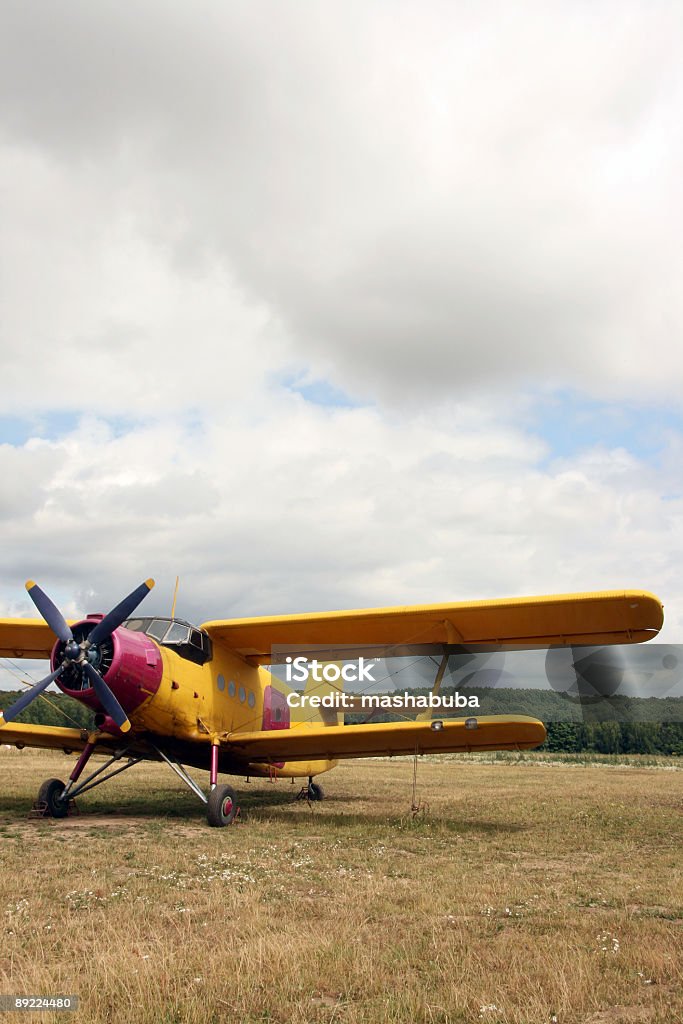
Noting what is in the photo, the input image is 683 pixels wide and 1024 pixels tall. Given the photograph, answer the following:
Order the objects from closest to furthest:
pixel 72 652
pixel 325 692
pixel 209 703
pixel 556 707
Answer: pixel 72 652, pixel 209 703, pixel 325 692, pixel 556 707

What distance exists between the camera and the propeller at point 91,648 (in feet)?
34.4

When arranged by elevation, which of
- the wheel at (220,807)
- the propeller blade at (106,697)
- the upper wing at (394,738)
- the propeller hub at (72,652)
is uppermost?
the propeller hub at (72,652)

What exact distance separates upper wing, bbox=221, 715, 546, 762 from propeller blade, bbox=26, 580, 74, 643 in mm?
3725

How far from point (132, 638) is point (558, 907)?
7130mm

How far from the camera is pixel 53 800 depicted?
11977mm

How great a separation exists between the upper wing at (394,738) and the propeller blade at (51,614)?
3725 mm

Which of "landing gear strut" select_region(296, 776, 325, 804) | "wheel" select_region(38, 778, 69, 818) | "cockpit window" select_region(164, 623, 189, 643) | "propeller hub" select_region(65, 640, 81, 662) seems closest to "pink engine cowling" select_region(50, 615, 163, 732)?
"propeller hub" select_region(65, 640, 81, 662)

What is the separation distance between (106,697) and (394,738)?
486 centimetres

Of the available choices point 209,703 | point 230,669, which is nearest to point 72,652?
point 209,703

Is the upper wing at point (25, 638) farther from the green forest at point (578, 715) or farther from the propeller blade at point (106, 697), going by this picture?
the propeller blade at point (106, 697)
